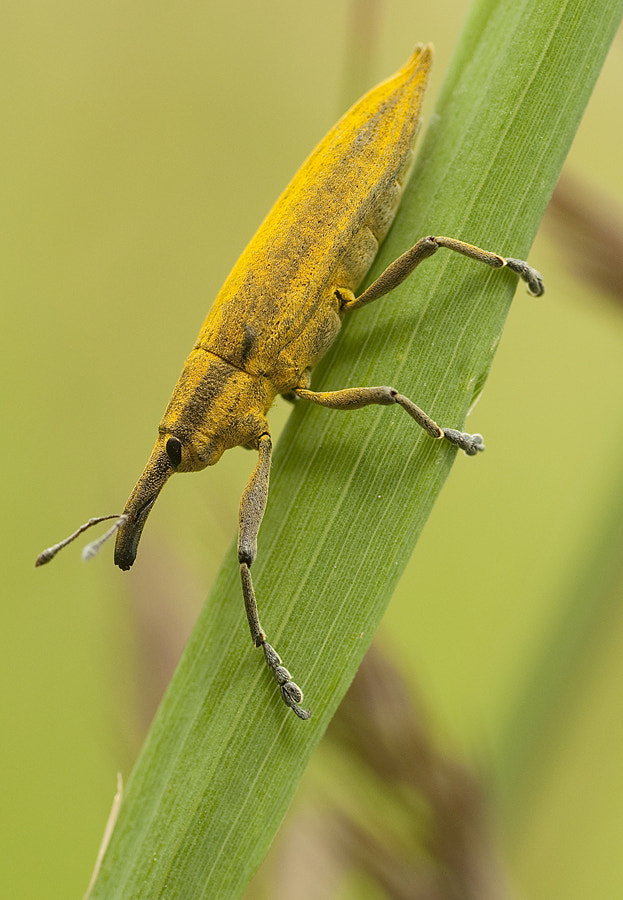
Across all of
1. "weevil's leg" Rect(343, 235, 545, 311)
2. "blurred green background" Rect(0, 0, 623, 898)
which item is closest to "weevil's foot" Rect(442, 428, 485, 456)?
"weevil's leg" Rect(343, 235, 545, 311)

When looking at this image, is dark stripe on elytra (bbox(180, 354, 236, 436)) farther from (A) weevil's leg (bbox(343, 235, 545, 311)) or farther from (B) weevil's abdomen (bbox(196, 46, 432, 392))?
(A) weevil's leg (bbox(343, 235, 545, 311))

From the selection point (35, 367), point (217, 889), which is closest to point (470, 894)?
point (217, 889)

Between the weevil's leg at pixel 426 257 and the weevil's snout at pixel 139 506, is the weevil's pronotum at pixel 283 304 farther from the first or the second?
the weevil's leg at pixel 426 257

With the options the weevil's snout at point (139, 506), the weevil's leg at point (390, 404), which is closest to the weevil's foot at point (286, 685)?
the weevil's leg at point (390, 404)

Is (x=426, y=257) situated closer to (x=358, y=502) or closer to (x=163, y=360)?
(x=358, y=502)

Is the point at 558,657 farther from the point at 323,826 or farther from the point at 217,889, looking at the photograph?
the point at 217,889
